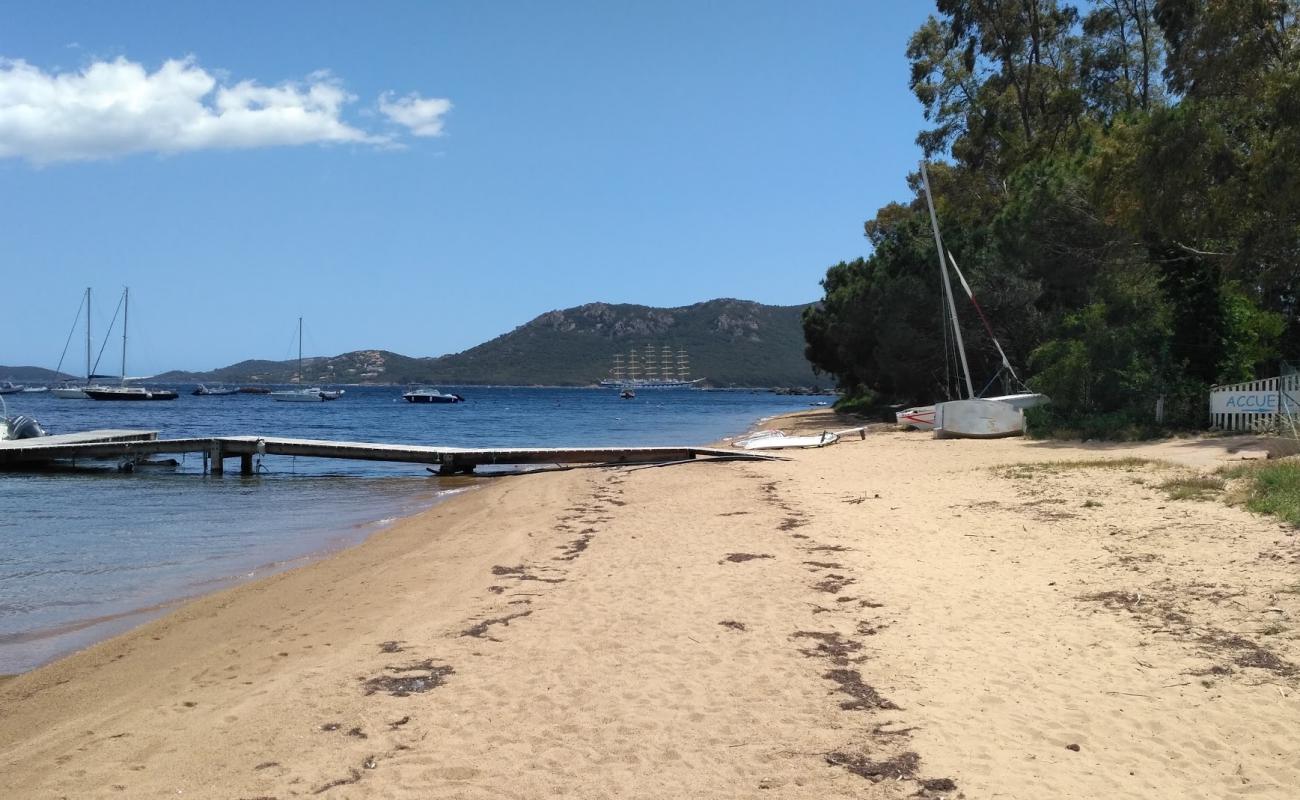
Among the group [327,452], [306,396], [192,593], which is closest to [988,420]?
[327,452]

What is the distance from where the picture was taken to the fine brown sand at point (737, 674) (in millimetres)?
4867

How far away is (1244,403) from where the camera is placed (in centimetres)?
1894

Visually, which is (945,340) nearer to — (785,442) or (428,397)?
(785,442)

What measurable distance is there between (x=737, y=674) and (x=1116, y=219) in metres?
19.7

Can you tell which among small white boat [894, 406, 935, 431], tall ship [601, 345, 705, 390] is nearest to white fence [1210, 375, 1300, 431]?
small white boat [894, 406, 935, 431]

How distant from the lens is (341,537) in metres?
15.5

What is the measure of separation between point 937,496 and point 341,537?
30.6ft

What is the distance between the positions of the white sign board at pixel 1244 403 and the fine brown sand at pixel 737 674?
327 inches

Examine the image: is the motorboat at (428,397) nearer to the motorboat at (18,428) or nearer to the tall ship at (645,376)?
the tall ship at (645,376)

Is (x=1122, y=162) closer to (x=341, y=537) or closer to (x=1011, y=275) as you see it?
(x=1011, y=275)

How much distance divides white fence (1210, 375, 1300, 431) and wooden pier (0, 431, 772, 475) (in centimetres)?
1199

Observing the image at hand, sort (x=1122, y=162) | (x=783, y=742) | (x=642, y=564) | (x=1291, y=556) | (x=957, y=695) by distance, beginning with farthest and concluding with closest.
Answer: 1. (x=1122, y=162)
2. (x=642, y=564)
3. (x=1291, y=556)
4. (x=957, y=695)
5. (x=783, y=742)

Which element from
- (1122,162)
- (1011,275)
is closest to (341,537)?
(1122,162)

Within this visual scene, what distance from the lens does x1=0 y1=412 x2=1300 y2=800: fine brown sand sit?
4.87 meters
